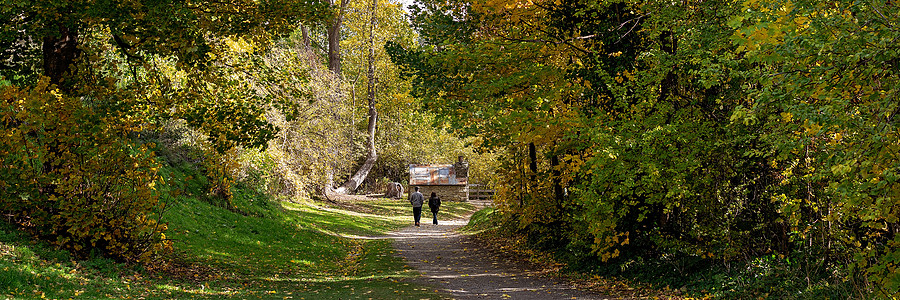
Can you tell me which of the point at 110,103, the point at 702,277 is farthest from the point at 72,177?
the point at 702,277

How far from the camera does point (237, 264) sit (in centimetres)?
1321

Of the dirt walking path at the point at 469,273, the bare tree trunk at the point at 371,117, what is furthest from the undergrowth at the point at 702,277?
the bare tree trunk at the point at 371,117

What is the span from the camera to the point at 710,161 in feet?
30.4

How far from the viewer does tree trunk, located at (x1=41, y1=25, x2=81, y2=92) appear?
10.4 meters

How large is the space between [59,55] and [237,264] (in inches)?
199

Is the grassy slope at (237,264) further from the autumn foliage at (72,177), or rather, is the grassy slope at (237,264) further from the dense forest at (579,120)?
the dense forest at (579,120)

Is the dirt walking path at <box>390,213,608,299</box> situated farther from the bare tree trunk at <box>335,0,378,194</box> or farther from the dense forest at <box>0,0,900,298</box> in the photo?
the bare tree trunk at <box>335,0,378,194</box>

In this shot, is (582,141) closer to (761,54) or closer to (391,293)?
(391,293)

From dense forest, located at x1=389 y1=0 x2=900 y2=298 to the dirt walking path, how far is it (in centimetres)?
114

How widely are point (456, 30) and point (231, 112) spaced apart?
476cm

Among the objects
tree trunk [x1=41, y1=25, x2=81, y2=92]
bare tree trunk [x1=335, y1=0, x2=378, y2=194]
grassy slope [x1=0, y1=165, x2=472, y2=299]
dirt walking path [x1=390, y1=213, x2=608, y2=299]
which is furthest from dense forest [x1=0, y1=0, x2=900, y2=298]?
bare tree trunk [x1=335, y1=0, x2=378, y2=194]

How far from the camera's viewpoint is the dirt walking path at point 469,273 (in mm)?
10648

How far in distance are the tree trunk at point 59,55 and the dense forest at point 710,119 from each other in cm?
584

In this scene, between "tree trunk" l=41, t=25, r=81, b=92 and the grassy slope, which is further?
"tree trunk" l=41, t=25, r=81, b=92
